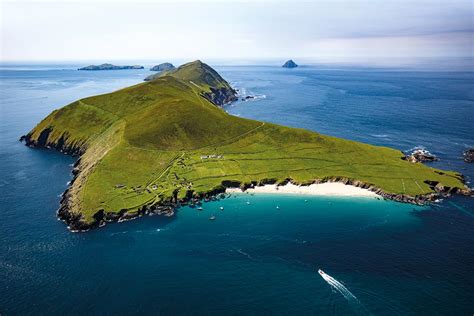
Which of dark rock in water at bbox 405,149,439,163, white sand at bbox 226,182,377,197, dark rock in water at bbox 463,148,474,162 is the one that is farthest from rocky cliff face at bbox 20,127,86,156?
dark rock in water at bbox 463,148,474,162

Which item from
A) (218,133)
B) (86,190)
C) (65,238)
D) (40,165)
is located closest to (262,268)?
(65,238)

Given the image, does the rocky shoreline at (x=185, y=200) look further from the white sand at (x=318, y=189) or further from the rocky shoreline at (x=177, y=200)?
the white sand at (x=318, y=189)

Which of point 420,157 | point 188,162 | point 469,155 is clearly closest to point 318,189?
point 188,162

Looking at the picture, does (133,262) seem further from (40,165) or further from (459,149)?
(459,149)

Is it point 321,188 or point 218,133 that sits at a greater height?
point 218,133

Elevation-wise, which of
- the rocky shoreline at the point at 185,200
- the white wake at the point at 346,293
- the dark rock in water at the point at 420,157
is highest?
the dark rock in water at the point at 420,157

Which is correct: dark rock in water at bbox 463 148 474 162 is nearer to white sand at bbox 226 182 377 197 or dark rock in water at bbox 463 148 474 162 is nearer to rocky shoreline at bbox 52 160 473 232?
rocky shoreline at bbox 52 160 473 232

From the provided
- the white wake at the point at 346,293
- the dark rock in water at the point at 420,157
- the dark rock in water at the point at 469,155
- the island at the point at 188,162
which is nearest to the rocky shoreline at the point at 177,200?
the island at the point at 188,162
